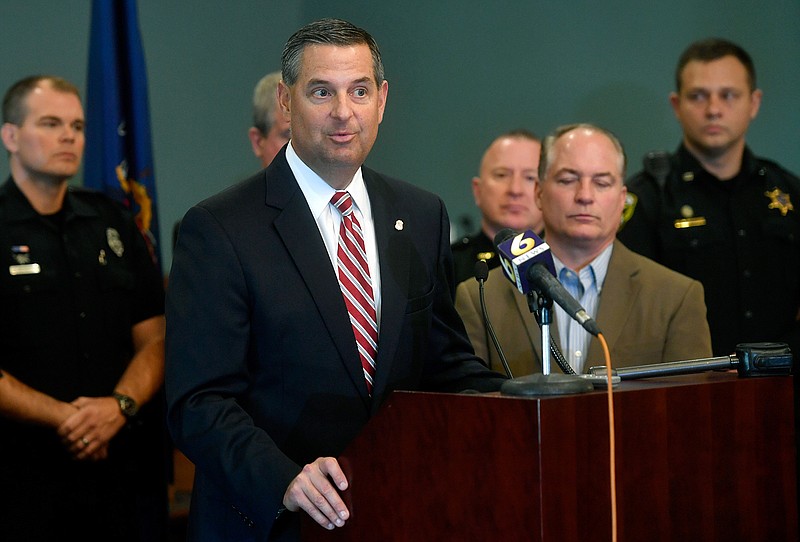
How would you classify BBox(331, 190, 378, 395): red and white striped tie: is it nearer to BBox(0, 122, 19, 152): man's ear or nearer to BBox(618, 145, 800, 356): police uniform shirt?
BBox(618, 145, 800, 356): police uniform shirt

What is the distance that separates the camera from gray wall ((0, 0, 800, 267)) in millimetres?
5148

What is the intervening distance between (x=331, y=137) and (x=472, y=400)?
748mm

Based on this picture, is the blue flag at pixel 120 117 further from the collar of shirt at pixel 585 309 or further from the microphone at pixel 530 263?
the microphone at pixel 530 263

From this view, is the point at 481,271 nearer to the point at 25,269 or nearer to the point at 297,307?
the point at 297,307

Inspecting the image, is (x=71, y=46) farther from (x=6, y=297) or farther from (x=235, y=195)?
(x=235, y=195)

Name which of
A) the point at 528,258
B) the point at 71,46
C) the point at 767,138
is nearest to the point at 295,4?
the point at 71,46

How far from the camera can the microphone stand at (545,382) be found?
5.08ft

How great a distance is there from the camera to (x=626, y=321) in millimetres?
2887

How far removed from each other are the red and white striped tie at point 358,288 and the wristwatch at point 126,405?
1785mm

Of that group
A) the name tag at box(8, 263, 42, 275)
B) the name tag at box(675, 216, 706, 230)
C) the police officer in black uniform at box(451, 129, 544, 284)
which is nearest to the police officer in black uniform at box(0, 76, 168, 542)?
the name tag at box(8, 263, 42, 275)

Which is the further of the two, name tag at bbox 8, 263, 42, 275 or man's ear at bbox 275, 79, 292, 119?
name tag at bbox 8, 263, 42, 275

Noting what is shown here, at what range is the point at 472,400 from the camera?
5.20 ft

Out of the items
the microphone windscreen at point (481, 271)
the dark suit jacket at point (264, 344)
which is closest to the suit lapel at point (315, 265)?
the dark suit jacket at point (264, 344)

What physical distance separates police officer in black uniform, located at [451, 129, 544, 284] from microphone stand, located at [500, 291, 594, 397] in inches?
92.1
